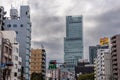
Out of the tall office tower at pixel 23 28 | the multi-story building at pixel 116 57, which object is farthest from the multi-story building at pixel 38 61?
the multi-story building at pixel 116 57

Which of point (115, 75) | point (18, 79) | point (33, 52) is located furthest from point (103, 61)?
point (18, 79)

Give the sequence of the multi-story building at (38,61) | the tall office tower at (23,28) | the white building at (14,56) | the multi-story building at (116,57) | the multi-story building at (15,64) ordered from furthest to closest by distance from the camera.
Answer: the multi-story building at (38,61) < the multi-story building at (116,57) < the tall office tower at (23,28) < the multi-story building at (15,64) < the white building at (14,56)

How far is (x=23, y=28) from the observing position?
12544 centimetres

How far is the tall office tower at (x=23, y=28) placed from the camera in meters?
122

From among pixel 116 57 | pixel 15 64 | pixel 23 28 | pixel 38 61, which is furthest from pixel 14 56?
pixel 116 57

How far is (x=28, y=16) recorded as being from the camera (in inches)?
5054

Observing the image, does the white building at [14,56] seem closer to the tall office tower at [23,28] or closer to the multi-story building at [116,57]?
the tall office tower at [23,28]

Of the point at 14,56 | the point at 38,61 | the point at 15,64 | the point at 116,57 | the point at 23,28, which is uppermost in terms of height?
the point at 23,28

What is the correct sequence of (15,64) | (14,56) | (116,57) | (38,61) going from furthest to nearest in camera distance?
1. (116,57)
2. (38,61)
3. (15,64)
4. (14,56)

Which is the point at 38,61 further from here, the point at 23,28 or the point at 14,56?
the point at 14,56

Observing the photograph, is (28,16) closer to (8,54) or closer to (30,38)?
(30,38)

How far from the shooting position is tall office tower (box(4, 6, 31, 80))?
122 meters

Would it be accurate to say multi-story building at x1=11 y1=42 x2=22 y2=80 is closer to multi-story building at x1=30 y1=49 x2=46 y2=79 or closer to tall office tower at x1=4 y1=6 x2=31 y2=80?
tall office tower at x1=4 y1=6 x2=31 y2=80

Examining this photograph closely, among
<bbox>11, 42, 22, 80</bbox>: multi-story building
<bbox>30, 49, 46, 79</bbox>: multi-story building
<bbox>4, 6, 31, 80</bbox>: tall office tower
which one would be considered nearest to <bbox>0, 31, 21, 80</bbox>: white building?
<bbox>11, 42, 22, 80</bbox>: multi-story building
